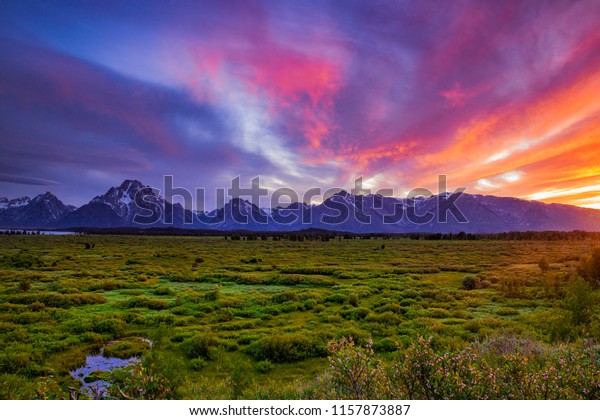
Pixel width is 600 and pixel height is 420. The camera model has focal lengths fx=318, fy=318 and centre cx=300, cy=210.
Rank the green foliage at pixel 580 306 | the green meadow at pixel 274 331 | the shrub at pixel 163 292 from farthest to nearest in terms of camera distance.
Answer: the shrub at pixel 163 292 → the green foliage at pixel 580 306 → the green meadow at pixel 274 331

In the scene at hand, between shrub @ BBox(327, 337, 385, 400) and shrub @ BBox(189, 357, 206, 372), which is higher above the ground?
shrub @ BBox(327, 337, 385, 400)

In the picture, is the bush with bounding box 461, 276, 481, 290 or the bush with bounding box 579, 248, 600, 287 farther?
the bush with bounding box 461, 276, 481, 290

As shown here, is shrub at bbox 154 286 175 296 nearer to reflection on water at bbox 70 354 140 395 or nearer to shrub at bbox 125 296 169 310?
shrub at bbox 125 296 169 310

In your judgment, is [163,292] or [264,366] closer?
[264,366]

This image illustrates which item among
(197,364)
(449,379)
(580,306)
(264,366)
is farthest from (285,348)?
(580,306)

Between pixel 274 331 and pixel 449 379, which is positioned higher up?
pixel 449 379

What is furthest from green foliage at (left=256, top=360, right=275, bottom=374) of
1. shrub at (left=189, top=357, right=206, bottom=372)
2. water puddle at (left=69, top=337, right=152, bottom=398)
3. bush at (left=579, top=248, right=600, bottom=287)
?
bush at (left=579, top=248, right=600, bottom=287)

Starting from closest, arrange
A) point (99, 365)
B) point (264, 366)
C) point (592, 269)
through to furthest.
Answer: point (99, 365) → point (264, 366) → point (592, 269)

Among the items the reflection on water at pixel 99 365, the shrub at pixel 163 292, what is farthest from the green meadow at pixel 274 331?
the reflection on water at pixel 99 365

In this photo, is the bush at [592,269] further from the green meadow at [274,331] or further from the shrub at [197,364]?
the shrub at [197,364]

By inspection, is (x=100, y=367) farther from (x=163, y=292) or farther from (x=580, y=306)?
(x=580, y=306)


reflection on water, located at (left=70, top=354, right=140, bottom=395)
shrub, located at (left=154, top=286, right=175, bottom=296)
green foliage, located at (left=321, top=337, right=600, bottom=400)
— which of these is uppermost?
green foliage, located at (left=321, top=337, right=600, bottom=400)
